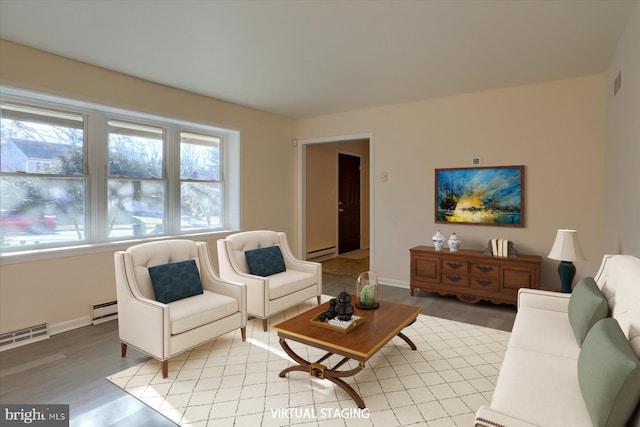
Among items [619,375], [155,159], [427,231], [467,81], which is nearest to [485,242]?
[427,231]

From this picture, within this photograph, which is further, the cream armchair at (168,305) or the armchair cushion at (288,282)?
the armchair cushion at (288,282)

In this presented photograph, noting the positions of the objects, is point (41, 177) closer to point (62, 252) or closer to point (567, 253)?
point (62, 252)

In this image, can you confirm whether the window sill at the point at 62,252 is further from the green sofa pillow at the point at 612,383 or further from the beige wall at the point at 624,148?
the beige wall at the point at 624,148

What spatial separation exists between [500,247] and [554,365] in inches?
102

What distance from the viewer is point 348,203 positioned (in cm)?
841

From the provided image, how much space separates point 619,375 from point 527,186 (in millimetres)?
3627

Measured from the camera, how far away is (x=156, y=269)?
2990 millimetres

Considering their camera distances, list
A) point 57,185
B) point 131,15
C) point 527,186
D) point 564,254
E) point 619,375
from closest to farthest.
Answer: point 619,375 → point 131,15 → point 564,254 → point 57,185 → point 527,186

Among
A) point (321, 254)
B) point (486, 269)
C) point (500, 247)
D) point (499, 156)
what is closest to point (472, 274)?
point (486, 269)

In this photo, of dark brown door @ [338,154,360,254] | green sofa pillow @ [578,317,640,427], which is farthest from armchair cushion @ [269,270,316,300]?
dark brown door @ [338,154,360,254]

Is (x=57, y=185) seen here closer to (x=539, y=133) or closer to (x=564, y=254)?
(x=564, y=254)

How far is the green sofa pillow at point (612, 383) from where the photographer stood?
1.18 meters

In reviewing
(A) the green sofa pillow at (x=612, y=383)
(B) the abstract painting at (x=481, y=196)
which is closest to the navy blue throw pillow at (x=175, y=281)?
(A) the green sofa pillow at (x=612, y=383)

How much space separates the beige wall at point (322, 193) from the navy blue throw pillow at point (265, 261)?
2.90 metres
